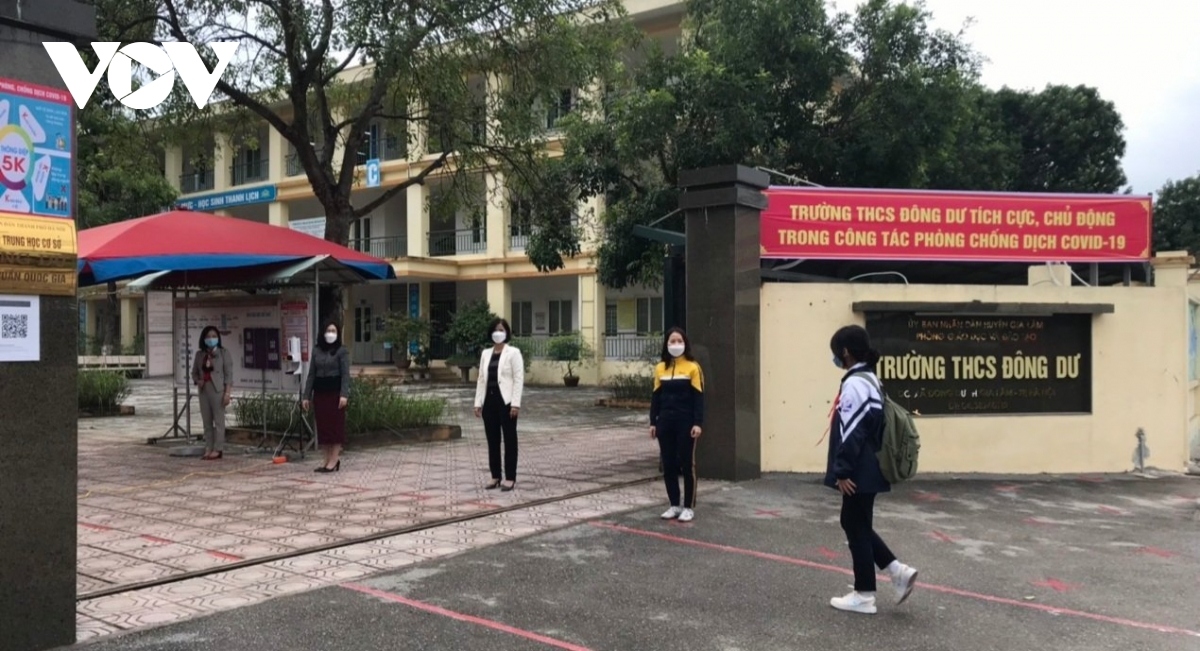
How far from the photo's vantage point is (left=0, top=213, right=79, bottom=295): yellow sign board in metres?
4.45

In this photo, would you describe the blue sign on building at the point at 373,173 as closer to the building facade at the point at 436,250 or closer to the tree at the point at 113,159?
the building facade at the point at 436,250

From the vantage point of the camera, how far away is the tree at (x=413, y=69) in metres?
13.0

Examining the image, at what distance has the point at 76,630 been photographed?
489 cm

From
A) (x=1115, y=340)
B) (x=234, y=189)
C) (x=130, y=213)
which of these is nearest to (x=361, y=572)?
(x=1115, y=340)

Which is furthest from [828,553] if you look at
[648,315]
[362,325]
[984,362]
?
[362,325]

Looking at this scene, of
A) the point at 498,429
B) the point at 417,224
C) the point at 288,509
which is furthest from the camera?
the point at 417,224

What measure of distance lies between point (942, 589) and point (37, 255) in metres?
5.59

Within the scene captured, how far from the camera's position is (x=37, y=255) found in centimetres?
456

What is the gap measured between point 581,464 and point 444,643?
6.71m

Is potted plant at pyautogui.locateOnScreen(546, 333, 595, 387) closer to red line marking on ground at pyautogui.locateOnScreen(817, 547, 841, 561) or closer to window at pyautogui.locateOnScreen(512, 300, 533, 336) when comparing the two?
window at pyautogui.locateOnScreen(512, 300, 533, 336)

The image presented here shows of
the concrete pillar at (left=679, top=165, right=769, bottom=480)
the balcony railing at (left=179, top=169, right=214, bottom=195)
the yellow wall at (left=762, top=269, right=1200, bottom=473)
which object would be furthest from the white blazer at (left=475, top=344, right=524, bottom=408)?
the balcony railing at (left=179, top=169, right=214, bottom=195)

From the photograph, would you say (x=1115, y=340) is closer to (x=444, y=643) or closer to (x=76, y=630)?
(x=444, y=643)

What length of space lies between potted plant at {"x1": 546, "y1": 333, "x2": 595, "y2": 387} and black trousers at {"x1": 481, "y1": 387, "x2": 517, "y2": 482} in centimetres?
1966

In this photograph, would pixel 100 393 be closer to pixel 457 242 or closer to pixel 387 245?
pixel 457 242
